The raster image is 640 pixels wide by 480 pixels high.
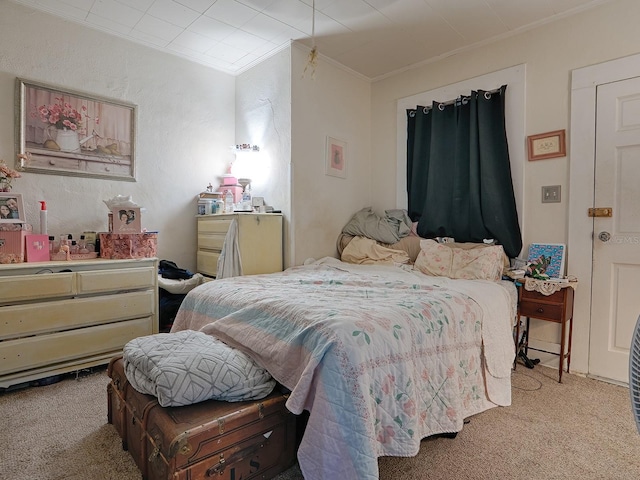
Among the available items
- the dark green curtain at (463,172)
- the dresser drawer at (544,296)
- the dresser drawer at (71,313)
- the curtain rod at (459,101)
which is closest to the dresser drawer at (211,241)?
the dresser drawer at (71,313)

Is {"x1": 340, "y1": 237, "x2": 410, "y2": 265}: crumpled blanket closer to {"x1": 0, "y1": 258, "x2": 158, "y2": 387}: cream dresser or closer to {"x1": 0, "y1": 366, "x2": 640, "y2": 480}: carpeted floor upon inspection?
{"x1": 0, "y1": 366, "x2": 640, "y2": 480}: carpeted floor

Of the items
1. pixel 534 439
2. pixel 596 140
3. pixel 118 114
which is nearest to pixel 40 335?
pixel 118 114

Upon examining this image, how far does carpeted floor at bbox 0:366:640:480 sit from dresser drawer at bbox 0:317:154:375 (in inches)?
7.2

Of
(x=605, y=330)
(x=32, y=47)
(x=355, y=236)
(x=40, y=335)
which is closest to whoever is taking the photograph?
(x=40, y=335)

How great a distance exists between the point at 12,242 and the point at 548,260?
12.1 feet

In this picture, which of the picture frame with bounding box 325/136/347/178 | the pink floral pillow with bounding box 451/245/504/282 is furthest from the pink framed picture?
the pink floral pillow with bounding box 451/245/504/282

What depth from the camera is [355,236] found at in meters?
3.48

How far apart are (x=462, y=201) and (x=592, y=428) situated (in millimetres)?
1847

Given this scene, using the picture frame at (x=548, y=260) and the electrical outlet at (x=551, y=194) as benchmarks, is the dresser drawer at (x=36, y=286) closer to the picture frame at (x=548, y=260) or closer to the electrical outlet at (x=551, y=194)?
the picture frame at (x=548, y=260)

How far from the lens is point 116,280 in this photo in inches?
99.3

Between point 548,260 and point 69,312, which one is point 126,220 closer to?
point 69,312

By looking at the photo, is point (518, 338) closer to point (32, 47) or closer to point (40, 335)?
point (40, 335)

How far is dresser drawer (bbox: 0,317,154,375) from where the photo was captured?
2125 mm

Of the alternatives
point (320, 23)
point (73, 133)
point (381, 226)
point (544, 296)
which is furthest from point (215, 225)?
point (544, 296)
